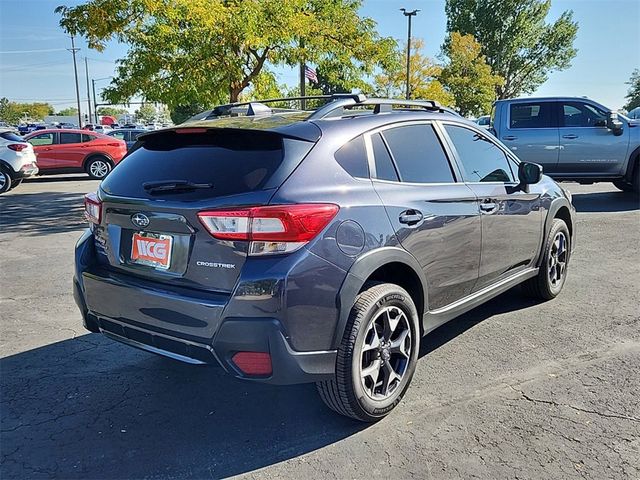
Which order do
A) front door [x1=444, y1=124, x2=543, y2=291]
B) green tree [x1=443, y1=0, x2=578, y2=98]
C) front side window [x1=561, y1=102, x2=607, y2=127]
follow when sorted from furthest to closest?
green tree [x1=443, y1=0, x2=578, y2=98] < front side window [x1=561, y1=102, x2=607, y2=127] < front door [x1=444, y1=124, x2=543, y2=291]

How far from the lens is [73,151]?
17.1 meters

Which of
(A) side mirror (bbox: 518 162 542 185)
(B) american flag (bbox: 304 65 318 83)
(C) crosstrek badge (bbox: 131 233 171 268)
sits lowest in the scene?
(C) crosstrek badge (bbox: 131 233 171 268)

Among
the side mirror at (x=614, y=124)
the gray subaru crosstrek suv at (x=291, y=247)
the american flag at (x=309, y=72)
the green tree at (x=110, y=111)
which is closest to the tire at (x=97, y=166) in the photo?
the american flag at (x=309, y=72)

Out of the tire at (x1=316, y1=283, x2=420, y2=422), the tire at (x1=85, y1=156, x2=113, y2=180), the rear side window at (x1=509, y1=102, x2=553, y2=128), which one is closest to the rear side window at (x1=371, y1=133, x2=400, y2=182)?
the tire at (x1=316, y1=283, x2=420, y2=422)

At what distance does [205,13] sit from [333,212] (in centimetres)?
764

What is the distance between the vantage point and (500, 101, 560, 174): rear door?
10641 millimetres

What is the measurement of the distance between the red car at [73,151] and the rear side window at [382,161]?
51.7 ft

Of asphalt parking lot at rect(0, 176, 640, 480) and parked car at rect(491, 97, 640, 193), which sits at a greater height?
parked car at rect(491, 97, 640, 193)

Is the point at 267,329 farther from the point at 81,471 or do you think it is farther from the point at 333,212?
the point at 81,471

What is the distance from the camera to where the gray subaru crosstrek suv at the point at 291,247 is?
2521 millimetres

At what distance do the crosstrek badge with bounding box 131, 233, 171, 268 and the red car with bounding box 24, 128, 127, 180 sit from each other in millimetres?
15655

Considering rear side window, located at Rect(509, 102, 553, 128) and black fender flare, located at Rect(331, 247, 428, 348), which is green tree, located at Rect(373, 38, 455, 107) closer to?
rear side window, located at Rect(509, 102, 553, 128)

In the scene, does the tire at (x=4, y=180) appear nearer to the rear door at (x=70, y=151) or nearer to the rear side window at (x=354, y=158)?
the rear door at (x=70, y=151)

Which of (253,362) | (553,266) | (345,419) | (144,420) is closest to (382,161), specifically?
(253,362)
